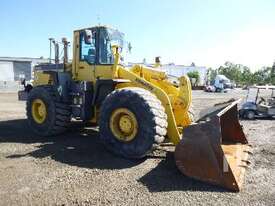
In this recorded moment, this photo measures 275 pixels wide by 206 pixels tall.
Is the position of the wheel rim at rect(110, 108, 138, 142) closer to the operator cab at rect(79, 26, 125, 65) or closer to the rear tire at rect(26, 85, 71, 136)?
the operator cab at rect(79, 26, 125, 65)

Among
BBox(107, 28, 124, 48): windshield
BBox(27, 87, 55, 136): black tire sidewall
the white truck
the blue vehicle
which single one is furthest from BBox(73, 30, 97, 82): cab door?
the white truck

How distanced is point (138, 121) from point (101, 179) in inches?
62.4

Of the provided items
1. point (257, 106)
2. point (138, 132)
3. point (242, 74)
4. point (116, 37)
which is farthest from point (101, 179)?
point (242, 74)

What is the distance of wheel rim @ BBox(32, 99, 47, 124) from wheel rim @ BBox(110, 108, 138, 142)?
2927 mm

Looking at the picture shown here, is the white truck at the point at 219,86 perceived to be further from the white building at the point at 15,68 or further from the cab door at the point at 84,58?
the cab door at the point at 84,58

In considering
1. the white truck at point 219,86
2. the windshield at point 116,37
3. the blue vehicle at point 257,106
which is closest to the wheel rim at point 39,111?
the windshield at point 116,37

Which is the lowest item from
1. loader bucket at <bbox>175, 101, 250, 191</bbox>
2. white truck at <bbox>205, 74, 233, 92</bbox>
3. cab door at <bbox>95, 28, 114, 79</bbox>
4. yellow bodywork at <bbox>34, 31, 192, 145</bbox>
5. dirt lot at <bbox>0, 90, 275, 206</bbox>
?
white truck at <bbox>205, 74, 233, 92</bbox>

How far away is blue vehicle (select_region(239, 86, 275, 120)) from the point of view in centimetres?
1773

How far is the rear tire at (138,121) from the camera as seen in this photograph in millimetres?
7465

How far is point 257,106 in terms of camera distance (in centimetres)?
1795

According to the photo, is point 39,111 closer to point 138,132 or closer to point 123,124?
point 123,124

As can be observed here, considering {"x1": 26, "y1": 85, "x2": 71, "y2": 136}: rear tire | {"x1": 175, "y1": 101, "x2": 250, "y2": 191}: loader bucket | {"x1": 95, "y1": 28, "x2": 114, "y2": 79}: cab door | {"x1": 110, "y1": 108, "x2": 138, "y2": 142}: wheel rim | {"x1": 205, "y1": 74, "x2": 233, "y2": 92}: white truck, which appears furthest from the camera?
{"x1": 205, "y1": 74, "x2": 233, "y2": 92}: white truck

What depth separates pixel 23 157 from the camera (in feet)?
26.2

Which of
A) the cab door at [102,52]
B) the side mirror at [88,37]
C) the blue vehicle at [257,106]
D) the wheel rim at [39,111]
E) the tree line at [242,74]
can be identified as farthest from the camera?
the tree line at [242,74]
